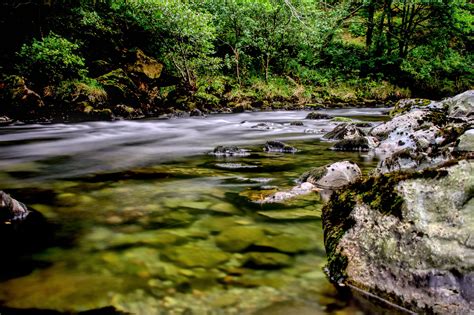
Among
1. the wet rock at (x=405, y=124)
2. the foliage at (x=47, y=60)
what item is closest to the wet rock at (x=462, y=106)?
the wet rock at (x=405, y=124)

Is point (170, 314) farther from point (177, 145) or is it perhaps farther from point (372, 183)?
point (177, 145)

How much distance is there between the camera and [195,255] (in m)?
2.71

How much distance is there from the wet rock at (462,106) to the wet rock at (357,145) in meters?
2.12

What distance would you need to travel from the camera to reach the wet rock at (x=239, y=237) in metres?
2.86

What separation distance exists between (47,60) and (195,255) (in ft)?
43.8

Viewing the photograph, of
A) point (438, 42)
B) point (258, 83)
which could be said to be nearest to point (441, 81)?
point (438, 42)

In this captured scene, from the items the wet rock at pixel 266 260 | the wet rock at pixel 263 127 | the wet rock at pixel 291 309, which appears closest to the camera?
the wet rock at pixel 291 309

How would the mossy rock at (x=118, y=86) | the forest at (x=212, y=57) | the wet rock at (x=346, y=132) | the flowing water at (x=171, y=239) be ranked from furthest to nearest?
1. the mossy rock at (x=118, y=86)
2. the forest at (x=212, y=57)
3. the wet rock at (x=346, y=132)
4. the flowing water at (x=171, y=239)

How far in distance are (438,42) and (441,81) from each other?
8.30 ft

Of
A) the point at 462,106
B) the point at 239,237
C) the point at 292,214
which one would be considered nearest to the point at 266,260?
the point at 239,237

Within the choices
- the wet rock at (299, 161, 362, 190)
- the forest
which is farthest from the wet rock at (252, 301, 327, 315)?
the forest

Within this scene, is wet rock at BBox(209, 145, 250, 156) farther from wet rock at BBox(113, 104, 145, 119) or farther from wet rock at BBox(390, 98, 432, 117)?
wet rock at BBox(113, 104, 145, 119)

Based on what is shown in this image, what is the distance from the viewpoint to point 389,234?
85.2 inches

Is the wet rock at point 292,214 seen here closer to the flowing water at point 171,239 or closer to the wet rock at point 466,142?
the flowing water at point 171,239
